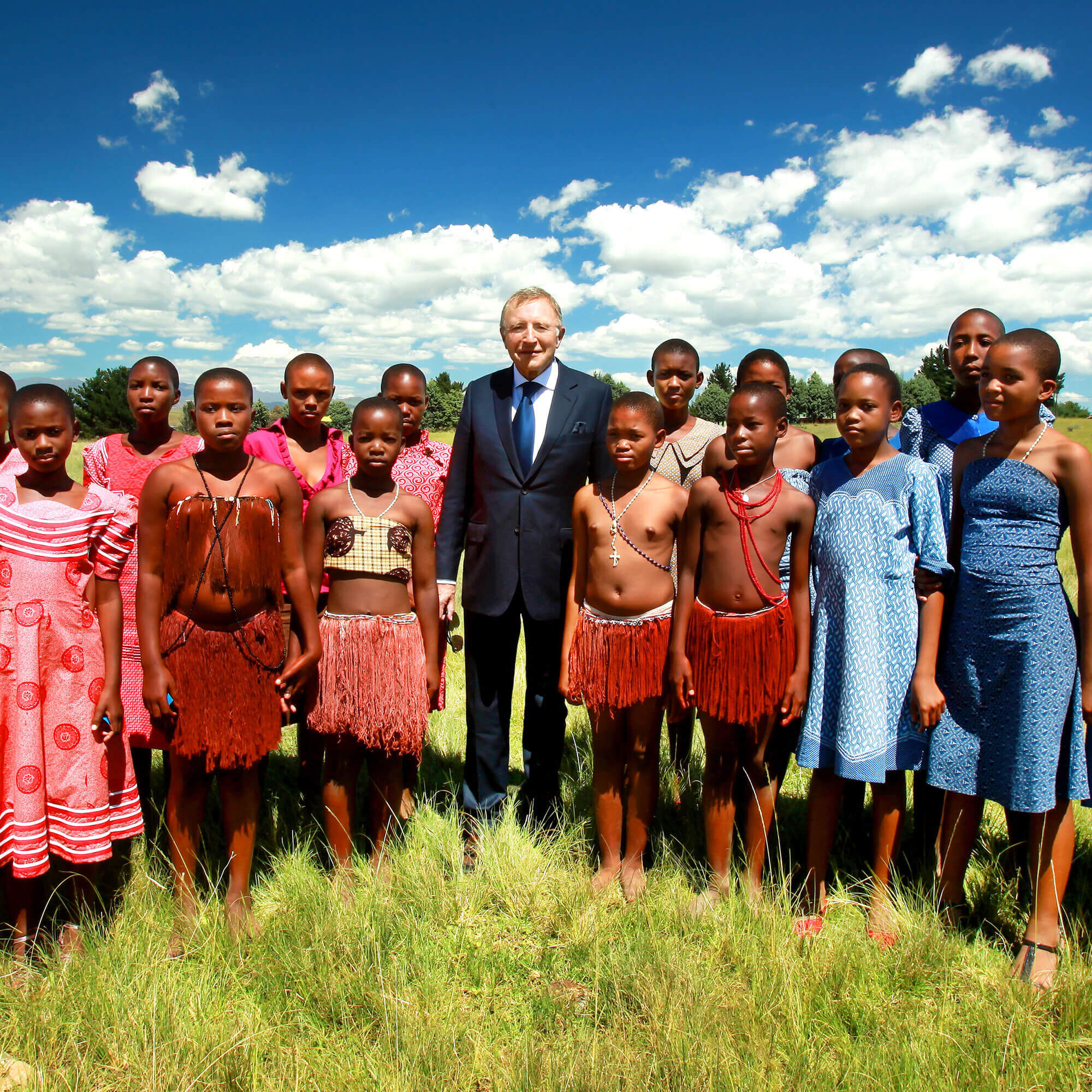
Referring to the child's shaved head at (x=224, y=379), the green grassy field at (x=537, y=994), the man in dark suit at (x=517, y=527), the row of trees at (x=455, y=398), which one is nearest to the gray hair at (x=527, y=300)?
the man in dark suit at (x=517, y=527)

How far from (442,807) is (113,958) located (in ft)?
6.68

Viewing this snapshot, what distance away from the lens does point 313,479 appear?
4.07 metres

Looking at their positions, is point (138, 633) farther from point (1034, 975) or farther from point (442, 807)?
point (1034, 975)

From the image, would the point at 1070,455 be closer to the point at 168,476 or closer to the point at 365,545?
the point at 365,545

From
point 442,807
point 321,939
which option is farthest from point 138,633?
point 442,807

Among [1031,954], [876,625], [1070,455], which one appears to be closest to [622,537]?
[876,625]

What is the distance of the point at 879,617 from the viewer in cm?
321

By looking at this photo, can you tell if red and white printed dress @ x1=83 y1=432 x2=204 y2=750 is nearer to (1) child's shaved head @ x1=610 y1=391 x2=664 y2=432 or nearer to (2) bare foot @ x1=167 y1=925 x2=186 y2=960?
(2) bare foot @ x1=167 y1=925 x2=186 y2=960

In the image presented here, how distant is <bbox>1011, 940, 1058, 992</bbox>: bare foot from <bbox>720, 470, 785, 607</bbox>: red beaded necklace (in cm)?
160

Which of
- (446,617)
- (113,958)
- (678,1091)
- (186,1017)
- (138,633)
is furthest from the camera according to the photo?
(446,617)

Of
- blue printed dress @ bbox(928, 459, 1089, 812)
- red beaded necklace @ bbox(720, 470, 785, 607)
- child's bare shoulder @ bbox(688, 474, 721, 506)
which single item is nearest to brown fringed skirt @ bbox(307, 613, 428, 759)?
child's bare shoulder @ bbox(688, 474, 721, 506)

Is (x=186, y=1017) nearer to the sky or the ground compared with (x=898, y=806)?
nearer to the ground

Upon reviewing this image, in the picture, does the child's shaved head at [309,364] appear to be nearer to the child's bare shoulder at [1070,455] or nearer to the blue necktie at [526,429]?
the blue necktie at [526,429]

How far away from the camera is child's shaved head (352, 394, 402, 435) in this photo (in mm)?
3426
